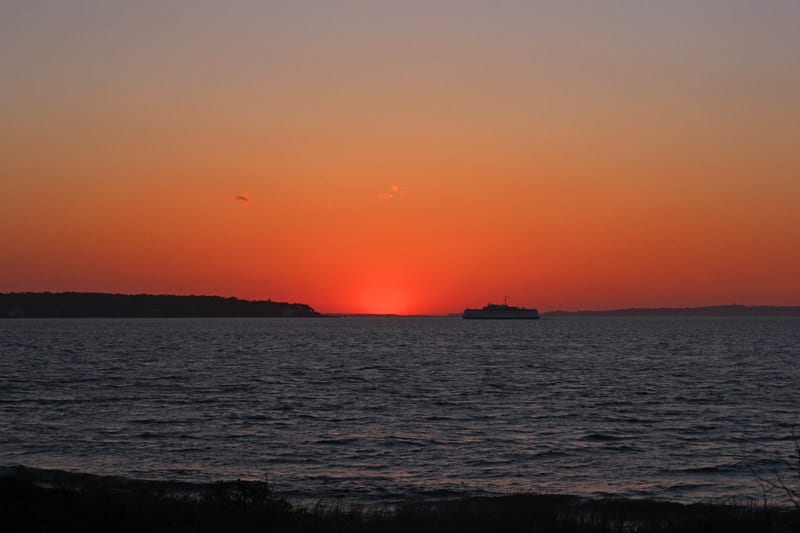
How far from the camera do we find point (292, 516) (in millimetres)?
18484

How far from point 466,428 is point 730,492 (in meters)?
15.1

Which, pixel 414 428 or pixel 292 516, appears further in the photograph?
pixel 414 428

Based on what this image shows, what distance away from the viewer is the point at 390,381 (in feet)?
216

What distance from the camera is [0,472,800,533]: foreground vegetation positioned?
666 inches

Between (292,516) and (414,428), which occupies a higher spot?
(292,516)

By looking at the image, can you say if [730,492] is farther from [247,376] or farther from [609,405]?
[247,376]

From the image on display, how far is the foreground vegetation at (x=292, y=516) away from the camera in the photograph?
16.9m

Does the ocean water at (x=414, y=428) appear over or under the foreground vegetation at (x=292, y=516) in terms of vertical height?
under

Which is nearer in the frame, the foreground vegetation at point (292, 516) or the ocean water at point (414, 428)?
the foreground vegetation at point (292, 516)

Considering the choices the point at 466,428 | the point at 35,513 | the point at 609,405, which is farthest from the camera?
the point at 609,405

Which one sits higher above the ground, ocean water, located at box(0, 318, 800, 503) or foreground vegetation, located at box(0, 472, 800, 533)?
foreground vegetation, located at box(0, 472, 800, 533)

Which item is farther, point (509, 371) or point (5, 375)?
point (509, 371)

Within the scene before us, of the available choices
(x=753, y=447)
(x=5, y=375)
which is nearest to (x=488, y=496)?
(x=753, y=447)

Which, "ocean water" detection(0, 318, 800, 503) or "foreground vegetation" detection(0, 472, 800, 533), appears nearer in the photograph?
"foreground vegetation" detection(0, 472, 800, 533)
